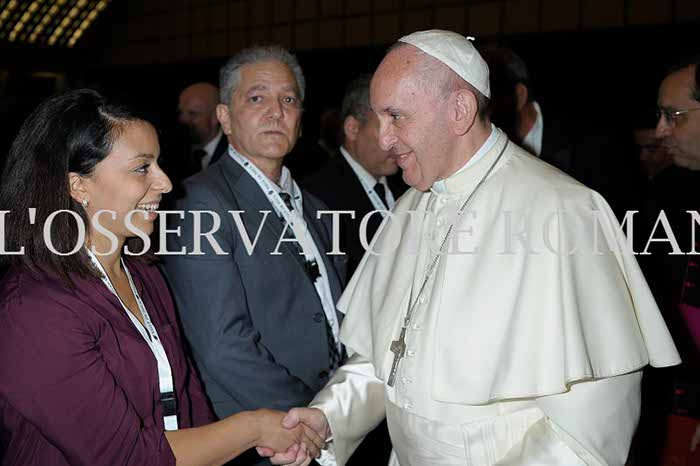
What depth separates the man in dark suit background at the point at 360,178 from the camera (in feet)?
11.9

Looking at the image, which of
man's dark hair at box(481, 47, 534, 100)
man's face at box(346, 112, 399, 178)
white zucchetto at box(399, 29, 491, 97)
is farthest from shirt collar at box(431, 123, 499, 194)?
man's dark hair at box(481, 47, 534, 100)

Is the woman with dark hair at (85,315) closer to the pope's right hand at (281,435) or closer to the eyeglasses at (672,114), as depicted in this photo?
the pope's right hand at (281,435)

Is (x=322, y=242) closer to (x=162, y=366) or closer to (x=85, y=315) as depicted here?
(x=162, y=366)

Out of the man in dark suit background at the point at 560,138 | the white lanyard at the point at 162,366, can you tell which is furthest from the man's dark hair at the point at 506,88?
the white lanyard at the point at 162,366

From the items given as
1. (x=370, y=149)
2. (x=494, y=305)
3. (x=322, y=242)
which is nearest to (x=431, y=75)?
(x=494, y=305)

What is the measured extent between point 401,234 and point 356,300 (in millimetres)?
257

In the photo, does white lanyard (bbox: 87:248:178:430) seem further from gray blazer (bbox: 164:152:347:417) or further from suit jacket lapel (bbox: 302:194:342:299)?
suit jacket lapel (bbox: 302:194:342:299)

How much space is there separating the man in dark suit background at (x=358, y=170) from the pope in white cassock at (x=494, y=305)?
1524 mm

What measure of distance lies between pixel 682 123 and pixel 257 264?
188cm

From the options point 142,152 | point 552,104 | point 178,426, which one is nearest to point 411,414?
point 178,426

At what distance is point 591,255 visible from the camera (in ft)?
6.23

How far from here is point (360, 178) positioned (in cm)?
392

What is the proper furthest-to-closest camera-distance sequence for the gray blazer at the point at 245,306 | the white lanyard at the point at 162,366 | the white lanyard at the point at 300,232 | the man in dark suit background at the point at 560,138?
the man in dark suit background at the point at 560,138, the white lanyard at the point at 300,232, the gray blazer at the point at 245,306, the white lanyard at the point at 162,366

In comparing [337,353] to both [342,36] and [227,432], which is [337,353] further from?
[342,36]
